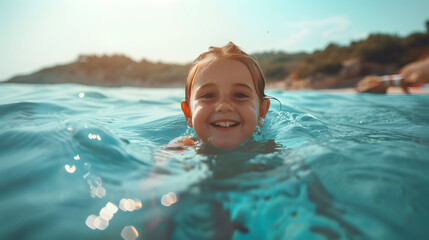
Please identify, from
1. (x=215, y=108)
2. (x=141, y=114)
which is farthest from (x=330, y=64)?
(x=215, y=108)

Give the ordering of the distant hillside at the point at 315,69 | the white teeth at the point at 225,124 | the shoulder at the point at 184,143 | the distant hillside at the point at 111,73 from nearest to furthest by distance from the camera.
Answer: the white teeth at the point at 225,124
the shoulder at the point at 184,143
the distant hillside at the point at 315,69
the distant hillside at the point at 111,73

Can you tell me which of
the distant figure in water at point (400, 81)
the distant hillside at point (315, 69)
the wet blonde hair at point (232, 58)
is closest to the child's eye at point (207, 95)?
the wet blonde hair at point (232, 58)

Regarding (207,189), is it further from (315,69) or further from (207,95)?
(315,69)

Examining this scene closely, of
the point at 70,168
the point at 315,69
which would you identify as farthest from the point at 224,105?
the point at 315,69

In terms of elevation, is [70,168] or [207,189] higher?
[70,168]

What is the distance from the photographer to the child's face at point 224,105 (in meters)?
1.89

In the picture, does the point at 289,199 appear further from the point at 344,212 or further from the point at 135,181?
the point at 135,181

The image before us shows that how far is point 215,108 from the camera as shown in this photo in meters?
1.88

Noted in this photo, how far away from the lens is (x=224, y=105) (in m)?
1.83

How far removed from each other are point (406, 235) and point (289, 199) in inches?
19.6

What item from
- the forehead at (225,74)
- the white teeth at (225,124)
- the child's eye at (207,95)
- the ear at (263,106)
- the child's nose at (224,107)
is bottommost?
the white teeth at (225,124)

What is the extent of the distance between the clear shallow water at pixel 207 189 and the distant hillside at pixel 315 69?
8894mm

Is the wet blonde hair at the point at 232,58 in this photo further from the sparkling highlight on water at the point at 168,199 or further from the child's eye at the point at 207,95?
the sparkling highlight on water at the point at 168,199

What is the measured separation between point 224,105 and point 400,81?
8.37 m
